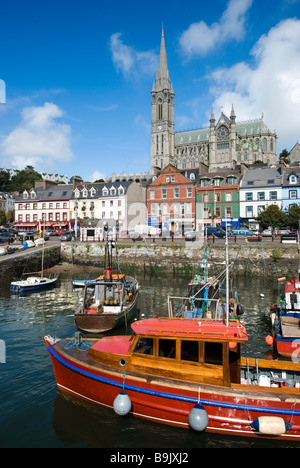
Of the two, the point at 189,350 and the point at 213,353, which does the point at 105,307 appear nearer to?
the point at 189,350

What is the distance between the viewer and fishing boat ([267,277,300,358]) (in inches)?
559

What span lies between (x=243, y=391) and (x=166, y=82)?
138896mm

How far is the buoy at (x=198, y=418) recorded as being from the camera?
839 centimetres

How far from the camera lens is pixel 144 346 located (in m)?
9.78

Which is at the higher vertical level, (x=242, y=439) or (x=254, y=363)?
(x=254, y=363)

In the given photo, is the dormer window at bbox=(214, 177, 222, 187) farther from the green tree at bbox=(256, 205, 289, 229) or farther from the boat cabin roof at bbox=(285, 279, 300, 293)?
the boat cabin roof at bbox=(285, 279, 300, 293)

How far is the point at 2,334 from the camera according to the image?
17.2 m

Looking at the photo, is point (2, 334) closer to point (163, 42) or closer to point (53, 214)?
point (53, 214)

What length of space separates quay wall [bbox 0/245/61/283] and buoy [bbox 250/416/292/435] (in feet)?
102

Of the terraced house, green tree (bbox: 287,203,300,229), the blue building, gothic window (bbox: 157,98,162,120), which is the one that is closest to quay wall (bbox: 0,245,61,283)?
the terraced house

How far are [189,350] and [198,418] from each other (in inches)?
67.2

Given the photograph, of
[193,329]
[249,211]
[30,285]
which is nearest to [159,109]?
[249,211]
